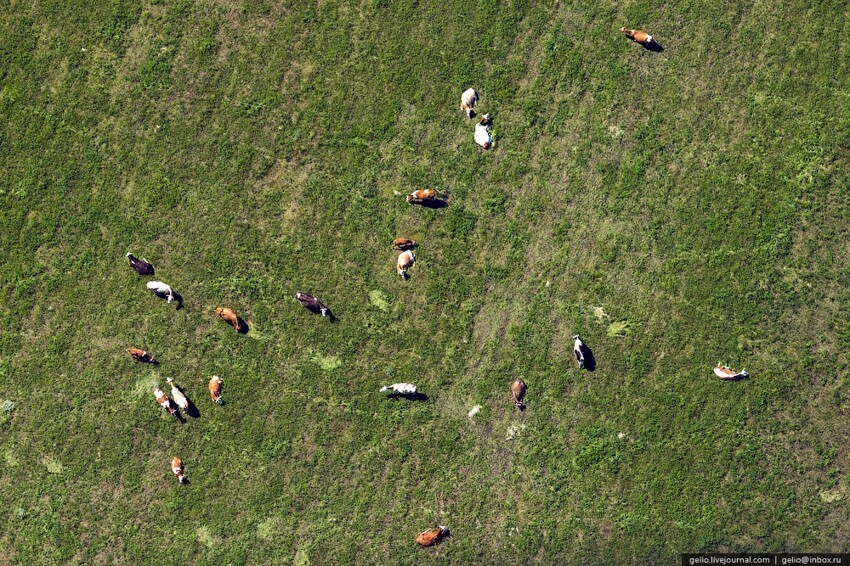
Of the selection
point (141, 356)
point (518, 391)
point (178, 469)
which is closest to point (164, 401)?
point (141, 356)

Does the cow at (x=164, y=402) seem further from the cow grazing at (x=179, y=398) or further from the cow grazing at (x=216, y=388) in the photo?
the cow grazing at (x=216, y=388)

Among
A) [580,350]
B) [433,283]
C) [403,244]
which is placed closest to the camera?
[580,350]

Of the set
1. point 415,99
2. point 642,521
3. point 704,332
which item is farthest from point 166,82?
point 642,521

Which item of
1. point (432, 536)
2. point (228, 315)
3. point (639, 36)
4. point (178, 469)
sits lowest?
point (432, 536)

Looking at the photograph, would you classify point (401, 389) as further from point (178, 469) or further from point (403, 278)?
point (178, 469)

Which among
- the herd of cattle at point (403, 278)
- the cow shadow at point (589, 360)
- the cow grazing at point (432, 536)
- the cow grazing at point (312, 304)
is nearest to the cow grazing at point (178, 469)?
the herd of cattle at point (403, 278)
